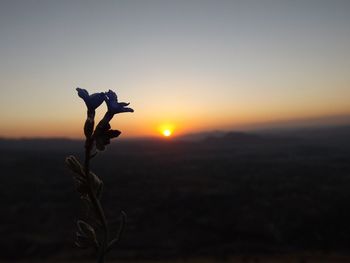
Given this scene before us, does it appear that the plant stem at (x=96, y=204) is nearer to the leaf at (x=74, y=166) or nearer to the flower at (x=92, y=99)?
the leaf at (x=74, y=166)

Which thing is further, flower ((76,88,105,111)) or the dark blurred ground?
the dark blurred ground

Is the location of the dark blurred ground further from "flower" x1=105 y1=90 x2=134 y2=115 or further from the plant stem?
the plant stem

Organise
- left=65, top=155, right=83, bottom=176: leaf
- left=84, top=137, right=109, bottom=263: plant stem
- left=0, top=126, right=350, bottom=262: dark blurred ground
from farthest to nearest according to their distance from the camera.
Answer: left=0, top=126, right=350, bottom=262: dark blurred ground
left=65, top=155, right=83, bottom=176: leaf
left=84, top=137, right=109, bottom=263: plant stem

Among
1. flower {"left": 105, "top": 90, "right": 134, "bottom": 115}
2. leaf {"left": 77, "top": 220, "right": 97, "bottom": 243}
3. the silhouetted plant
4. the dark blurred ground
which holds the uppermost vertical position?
flower {"left": 105, "top": 90, "right": 134, "bottom": 115}

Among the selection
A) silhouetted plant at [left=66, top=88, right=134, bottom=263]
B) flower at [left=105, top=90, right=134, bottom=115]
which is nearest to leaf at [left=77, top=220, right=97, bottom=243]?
silhouetted plant at [left=66, top=88, right=134, bottom=263]

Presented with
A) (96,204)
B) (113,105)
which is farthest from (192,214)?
(96,204)

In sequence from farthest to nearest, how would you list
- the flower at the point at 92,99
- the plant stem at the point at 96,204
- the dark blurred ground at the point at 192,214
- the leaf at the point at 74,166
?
the dark blurred ground at the point at 192,214 < the flower at the point at 92,99 < the leaf at the point at 74,166 < the plant stem at the point at 96,204

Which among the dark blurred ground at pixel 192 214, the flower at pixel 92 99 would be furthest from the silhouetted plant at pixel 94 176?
the dark blurred ground at pixel 192 214
